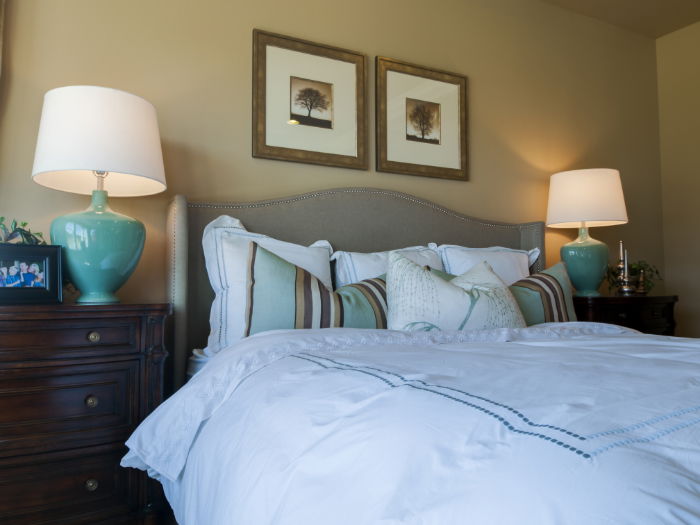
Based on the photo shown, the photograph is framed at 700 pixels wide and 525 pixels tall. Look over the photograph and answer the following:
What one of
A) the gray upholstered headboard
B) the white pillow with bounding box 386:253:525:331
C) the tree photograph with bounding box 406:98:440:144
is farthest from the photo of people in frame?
the tree photograph with bounding box 406:98:440:144

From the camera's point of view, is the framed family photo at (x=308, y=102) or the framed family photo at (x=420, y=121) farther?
the framed family photo at (x=420, y=121)

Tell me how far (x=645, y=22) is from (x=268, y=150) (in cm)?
299

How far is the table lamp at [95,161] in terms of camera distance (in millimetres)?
1731

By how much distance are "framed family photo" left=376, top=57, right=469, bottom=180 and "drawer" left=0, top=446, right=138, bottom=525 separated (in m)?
1.82

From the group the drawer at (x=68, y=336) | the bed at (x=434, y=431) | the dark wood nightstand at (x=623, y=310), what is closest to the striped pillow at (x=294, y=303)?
the bed at (x=434, y=431)

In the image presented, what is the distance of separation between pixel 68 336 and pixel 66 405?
0.20 metres

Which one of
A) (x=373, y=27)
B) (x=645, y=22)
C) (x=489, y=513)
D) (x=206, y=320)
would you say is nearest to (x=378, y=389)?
(x=489, y=513)

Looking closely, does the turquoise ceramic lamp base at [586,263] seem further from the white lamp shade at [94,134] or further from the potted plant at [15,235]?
the potted plant at [15,235]

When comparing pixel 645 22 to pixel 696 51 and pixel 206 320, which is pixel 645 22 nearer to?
pixel 696 51

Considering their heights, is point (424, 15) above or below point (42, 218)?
above

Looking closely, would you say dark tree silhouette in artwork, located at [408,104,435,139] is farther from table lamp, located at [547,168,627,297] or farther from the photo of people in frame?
the photo of people in frame

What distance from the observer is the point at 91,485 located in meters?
1.60

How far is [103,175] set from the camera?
1.90 meters

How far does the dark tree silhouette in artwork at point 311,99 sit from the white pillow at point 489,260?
908 mm
